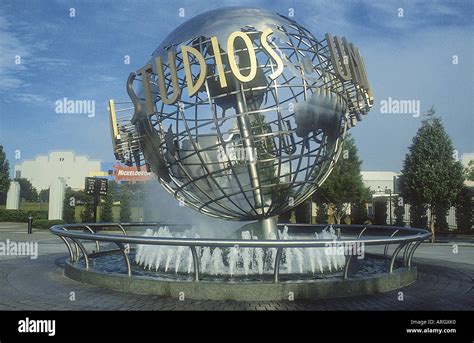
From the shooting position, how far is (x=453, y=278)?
28.4 feet

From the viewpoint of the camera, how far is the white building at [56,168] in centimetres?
9538

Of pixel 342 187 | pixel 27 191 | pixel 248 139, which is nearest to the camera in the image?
pixel 248 139

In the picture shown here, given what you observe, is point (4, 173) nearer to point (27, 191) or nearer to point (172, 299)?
point (27, 191)

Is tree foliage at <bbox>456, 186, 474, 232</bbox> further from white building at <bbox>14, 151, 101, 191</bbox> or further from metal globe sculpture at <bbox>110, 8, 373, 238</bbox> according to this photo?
white building at <bbox>14, 151, 101, 191</bbox>

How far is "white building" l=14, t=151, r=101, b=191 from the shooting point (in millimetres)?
95375

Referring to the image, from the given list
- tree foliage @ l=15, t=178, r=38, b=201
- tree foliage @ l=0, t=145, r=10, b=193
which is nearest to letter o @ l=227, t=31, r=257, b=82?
tree foliage @ l=0, t=145, r=10, b=193

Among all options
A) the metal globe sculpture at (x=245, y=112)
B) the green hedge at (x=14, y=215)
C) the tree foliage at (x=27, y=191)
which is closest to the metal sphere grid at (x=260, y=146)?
the metal globe sculpture at (x=245, y=112)

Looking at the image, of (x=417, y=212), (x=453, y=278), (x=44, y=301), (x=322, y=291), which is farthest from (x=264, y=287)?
(x=417, y=212)

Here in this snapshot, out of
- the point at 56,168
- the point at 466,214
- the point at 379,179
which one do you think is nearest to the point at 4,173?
the point at 466,214

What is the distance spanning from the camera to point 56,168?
97438 millimetres

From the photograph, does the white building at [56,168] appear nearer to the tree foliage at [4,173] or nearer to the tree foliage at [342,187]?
the tree foliage at [4,173]

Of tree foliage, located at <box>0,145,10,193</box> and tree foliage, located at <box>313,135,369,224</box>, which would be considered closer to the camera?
tree foliage, located at <box>313,135,369,224</box>
